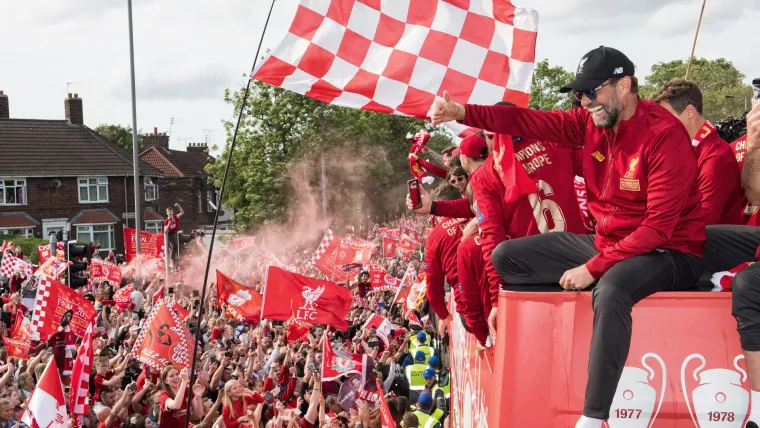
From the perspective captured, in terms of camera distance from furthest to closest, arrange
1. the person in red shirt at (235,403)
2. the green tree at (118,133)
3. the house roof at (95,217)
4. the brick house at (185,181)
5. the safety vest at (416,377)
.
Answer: the green tree at (118,133) → the brick house at (185,181) → the house roof at (95,217) → the safety vest at (416,377) → the person in red shirt at (235,403)

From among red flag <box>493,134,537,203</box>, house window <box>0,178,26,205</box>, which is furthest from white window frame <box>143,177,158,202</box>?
red flag <box>493,134,537,203</box>

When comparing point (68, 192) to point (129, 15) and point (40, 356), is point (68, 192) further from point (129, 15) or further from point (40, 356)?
point (40, 356)

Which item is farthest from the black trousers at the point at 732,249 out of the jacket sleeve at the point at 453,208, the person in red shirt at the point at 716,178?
the jacket sleeve at the point at 453,208

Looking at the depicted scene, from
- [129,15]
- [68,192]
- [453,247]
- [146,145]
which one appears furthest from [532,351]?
[146,145]

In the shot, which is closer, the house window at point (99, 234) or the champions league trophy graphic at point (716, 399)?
the champions league trophy graphic at point (716, 399)

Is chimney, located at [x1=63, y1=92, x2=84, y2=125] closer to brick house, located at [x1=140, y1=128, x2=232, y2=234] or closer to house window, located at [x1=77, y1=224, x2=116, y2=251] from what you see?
house window, located at [x1=77, y1=224, x2=116, y2=251]

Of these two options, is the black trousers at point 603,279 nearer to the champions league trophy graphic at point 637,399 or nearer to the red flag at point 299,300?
the champions league trophy graphic at point 637,399

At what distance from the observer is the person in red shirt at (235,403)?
388 inches

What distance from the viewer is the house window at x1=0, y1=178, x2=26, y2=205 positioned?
52.3 m

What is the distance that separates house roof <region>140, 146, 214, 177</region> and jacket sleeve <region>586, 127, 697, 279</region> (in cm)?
7248

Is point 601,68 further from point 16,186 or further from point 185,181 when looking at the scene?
point 185,181

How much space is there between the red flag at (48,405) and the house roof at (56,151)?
48.0 metres

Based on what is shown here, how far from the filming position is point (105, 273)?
22844mm

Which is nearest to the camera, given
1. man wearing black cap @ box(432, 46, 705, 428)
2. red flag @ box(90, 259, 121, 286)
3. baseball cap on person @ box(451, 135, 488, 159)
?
man wearing black cap @ box(432, 46, 705, 428)
